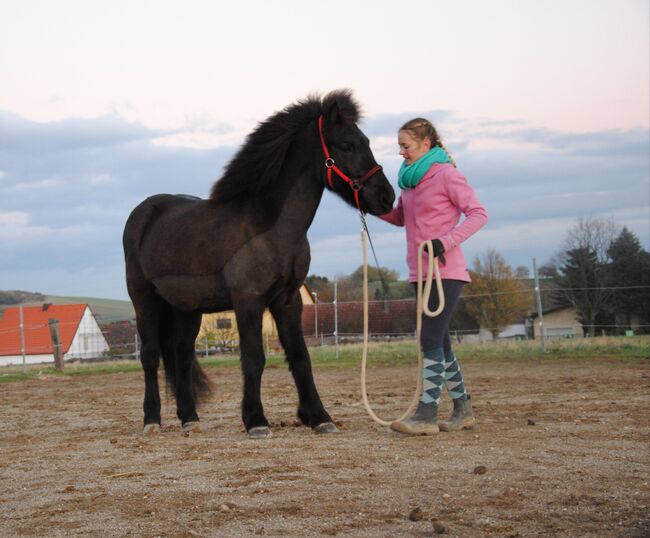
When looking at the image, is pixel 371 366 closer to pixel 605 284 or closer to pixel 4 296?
pixel 605 284

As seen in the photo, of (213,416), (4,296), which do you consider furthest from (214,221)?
(4,296)

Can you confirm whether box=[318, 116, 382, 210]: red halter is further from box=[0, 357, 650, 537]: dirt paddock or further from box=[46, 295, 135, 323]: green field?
box=[46, 295, 135, 323]: green field

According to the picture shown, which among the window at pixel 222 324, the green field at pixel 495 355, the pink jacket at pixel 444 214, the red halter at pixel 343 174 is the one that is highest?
the red halter at pixel 343 174

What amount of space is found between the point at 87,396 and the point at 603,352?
10573 mm

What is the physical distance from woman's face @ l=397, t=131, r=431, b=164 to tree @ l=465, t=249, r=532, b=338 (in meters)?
41.8

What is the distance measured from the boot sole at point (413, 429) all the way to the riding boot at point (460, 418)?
229 mm

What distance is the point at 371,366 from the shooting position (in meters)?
17.5

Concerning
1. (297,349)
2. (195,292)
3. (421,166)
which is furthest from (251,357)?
(421,166)

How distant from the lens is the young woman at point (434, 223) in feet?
20.3

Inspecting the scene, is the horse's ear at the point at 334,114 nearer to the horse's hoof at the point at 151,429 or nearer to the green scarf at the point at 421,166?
the green scarf at the point at 421,166

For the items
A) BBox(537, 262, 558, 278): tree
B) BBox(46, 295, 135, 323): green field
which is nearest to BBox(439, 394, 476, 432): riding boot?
BBox(537, 262, 558, 278): tree

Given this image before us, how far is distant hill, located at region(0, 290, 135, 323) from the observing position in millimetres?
72688

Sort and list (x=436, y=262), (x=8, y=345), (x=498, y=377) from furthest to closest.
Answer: (x=8, y=345) < (x=498, y=377) < (x=436, y=262)

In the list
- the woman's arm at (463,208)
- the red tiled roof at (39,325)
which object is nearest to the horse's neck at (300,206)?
the woman's arm at (463,208)
